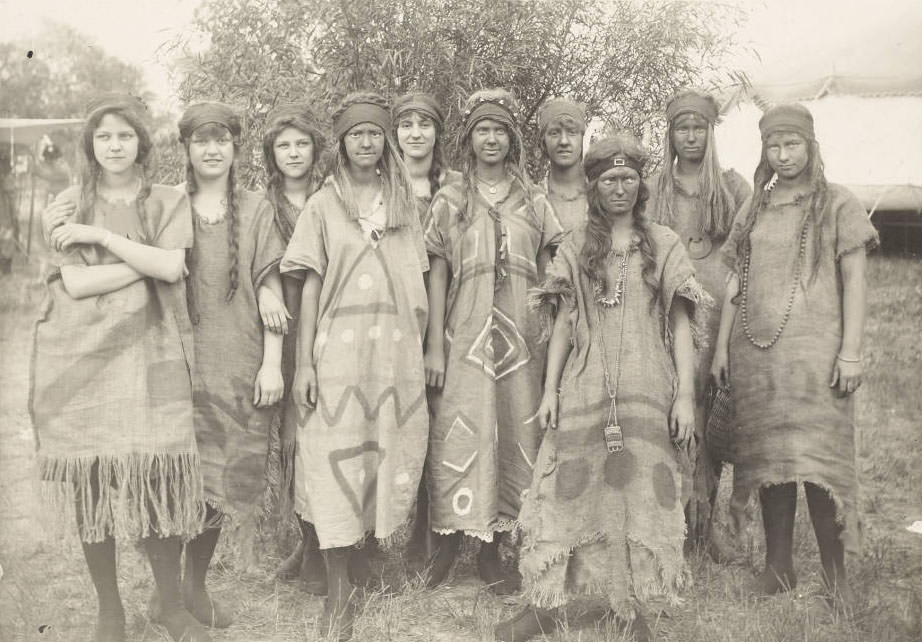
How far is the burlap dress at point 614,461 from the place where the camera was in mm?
3113

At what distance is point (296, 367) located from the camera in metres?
3.46

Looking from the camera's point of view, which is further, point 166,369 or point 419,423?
point 419,423

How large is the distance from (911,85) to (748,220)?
793 centimetres

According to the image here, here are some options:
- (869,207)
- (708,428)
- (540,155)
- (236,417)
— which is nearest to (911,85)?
(869,207)

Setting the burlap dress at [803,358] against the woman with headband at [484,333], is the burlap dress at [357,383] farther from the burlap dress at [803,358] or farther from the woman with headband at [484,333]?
the burlap dress at [803,358]

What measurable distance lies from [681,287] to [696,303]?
0.32 ft

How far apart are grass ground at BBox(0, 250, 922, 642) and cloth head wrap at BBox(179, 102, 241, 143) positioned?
3.23ft

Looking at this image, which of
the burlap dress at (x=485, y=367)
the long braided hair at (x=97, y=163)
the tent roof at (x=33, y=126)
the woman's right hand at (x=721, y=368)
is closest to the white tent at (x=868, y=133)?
the woman's right hand at (x=721, y=368)

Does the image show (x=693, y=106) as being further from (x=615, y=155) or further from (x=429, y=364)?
(x=429, y=364)

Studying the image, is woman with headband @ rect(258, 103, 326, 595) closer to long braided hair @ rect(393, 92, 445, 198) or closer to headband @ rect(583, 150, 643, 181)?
long braided hair @ rect(393, 92, 445, 198)

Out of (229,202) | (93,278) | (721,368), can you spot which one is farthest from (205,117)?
(721,368)

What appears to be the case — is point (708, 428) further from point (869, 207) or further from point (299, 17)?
point (869, 207)

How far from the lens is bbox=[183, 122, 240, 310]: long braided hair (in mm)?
3346

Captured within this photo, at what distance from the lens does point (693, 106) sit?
3971 mm
